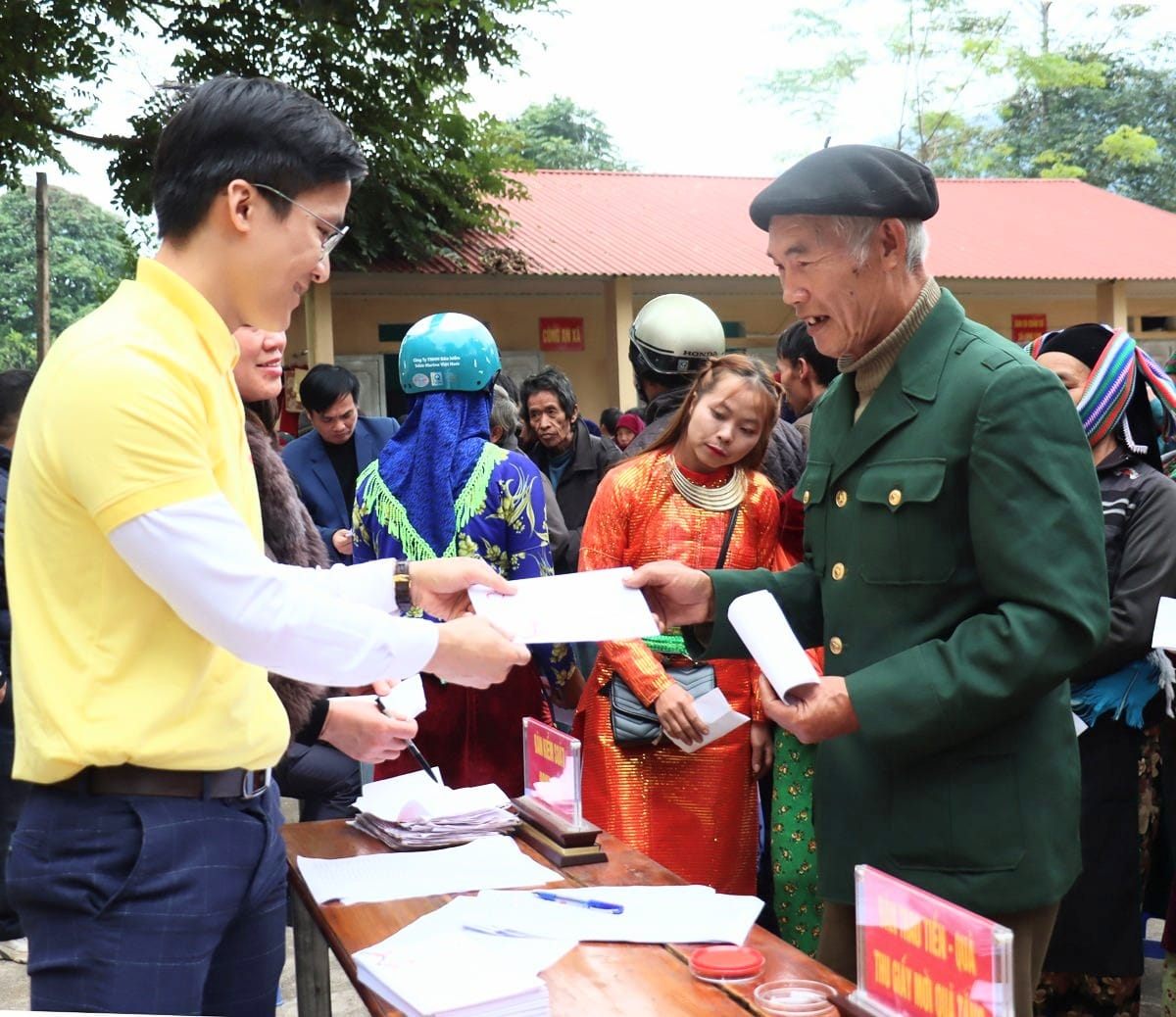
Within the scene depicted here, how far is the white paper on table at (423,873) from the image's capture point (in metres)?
2.09

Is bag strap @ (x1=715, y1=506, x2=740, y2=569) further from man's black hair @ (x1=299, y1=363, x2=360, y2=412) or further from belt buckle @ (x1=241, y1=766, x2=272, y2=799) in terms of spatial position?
man's black hair @ (x1=299, y1=363, x2=360, y2=412)

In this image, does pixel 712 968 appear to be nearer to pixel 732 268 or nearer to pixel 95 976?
pixel 95 976

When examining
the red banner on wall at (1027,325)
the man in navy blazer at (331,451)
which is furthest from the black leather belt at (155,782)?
the red banner on wall at (1027,325)

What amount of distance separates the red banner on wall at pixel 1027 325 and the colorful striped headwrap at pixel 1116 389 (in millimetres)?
Result: 15675

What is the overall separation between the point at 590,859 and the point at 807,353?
6.64ft

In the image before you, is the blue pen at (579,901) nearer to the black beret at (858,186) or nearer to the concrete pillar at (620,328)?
the black beret at (858,186)

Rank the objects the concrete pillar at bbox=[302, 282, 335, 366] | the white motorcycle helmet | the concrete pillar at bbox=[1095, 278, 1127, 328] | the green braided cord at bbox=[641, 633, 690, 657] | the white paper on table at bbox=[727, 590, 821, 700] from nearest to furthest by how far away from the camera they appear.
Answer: the white paper on table at bbox=[727, 590, 821, 700] < the green braided cord at bbox=[641, 633, 690, 657] < the white motorcycle helmet < the concrete pillar at bbox=[302, 282, 335, 366] < the concrete pillar at bbox=[1095, 278, 1127, 328]

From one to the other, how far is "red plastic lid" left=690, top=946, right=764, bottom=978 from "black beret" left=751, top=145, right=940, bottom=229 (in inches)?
41.1

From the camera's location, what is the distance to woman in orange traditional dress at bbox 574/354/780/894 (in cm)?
314

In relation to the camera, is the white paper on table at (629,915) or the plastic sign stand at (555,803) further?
the plastic sign stand at (555,803)

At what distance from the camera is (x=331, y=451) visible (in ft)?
16.9

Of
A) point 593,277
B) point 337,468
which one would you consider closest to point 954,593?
point 337,468

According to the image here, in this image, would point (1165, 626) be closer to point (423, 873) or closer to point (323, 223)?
point (423, 873)

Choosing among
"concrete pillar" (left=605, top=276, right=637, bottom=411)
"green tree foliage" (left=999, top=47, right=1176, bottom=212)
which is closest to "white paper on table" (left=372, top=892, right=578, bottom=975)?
"concrete pillar" (left=605, top=276, right=637, bottom=411)
